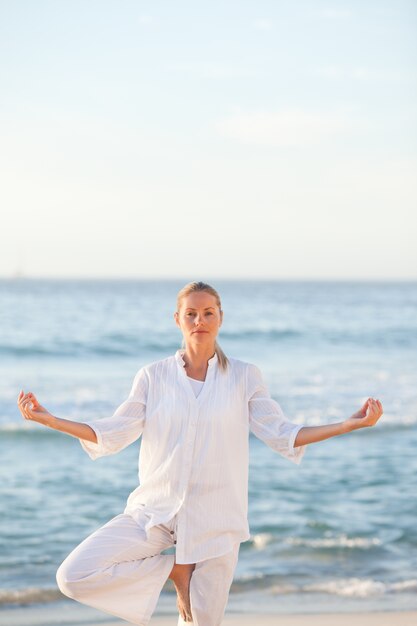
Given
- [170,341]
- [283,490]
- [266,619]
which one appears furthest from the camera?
[170,341]

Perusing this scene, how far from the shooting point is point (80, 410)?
1489 centimetres

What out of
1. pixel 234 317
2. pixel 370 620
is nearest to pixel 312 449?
pixel 370 620

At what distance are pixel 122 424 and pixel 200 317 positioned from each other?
60 cm

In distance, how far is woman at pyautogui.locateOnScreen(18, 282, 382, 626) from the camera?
13.3ft

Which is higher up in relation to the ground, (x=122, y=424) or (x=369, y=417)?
(x=369, y=417)

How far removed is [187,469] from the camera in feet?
13.4

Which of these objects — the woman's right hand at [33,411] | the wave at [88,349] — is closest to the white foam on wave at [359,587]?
the woman's right hand at [33,411]

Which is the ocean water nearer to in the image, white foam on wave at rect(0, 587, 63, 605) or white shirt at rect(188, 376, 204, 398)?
white foam on wave at rect(0, 587, 63, 605)

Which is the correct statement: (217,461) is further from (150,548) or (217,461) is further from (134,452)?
(134,452)

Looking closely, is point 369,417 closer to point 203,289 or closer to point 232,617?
point 203,289

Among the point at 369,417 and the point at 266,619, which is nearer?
the point at 369,417

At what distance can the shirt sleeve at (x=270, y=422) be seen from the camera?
421 centimetres

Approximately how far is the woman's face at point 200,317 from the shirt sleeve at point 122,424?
11.3 inches

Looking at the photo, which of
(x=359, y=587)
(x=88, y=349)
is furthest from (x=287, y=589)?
(x=88, y=349)
